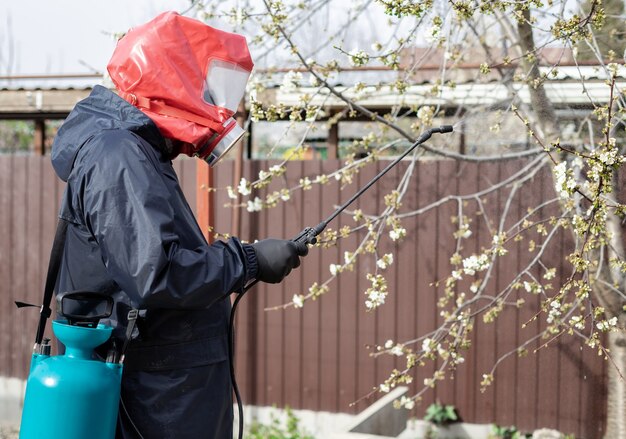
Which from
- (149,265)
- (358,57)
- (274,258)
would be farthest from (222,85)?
(358,57)

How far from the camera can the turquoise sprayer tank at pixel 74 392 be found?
190 centimetres

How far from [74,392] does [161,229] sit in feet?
1.53

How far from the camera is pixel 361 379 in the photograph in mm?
5258

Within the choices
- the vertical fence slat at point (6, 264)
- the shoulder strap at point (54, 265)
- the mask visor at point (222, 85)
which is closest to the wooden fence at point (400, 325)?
the vertical fence slat at point (6, 264)

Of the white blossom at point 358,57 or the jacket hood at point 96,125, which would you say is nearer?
the jacket hood at point 96,125

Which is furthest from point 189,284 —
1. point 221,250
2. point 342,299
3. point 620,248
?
point 342,299

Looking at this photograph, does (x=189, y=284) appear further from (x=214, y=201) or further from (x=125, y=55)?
(x=214, y=201)

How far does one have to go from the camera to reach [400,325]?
204 inches

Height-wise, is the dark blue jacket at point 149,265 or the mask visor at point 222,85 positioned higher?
the mask visor at point 222,85

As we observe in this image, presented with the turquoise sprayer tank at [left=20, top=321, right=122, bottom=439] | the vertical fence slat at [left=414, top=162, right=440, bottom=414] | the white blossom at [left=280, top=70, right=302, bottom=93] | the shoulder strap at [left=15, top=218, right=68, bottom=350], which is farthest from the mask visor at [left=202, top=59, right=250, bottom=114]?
the vertical fence slat at [left=414, top=162, right=440, bottom=414]

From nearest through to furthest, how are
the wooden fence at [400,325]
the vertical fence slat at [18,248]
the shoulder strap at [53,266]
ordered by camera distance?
the shoulder strap at [53,266]
the wooden fence at [400,325]
the vertical fence slat at [18,248]

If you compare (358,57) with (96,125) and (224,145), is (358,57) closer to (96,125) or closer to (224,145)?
(224,145)

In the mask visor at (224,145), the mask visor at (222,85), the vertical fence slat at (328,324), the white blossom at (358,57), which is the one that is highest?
the white blossom at (358,57)

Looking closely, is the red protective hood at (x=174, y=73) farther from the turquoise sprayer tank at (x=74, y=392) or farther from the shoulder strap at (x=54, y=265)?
the turquoise sprayer tank at (x=74, y=392)
